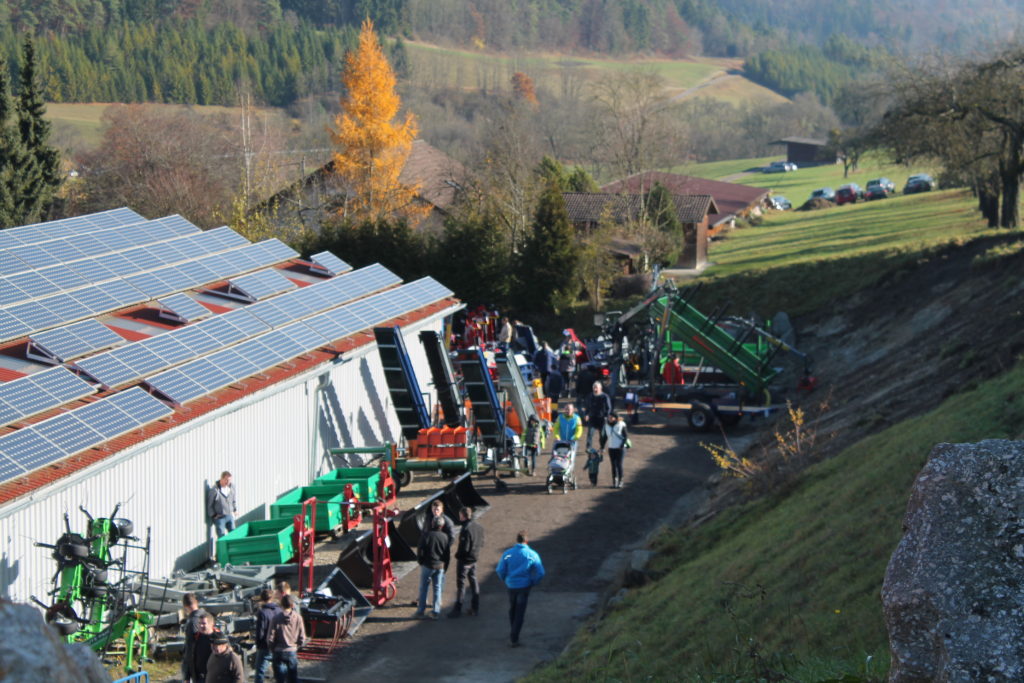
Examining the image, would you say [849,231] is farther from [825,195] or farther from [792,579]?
[792,579]

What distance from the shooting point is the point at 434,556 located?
15.0 meters

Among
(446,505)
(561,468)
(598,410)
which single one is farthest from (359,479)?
(598,410)

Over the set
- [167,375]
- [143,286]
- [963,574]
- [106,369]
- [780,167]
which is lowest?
[780,167]

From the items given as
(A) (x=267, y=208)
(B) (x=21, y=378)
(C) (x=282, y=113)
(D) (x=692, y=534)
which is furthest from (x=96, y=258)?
(C) (x=282, y=113)

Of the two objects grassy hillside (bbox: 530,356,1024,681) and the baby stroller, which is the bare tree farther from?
grassy hillside (bbox: 530,356,1024,681)

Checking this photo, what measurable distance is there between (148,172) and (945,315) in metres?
37.7

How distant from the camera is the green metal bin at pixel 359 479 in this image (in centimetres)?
1983

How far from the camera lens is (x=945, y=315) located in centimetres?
2728

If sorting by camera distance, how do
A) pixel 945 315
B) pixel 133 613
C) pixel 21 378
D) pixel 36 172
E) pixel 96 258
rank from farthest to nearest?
1. pixel 36 172
2. pixel 945 315
3. pixel 96 258
4. pixel 21 378
5. pixel 133 613

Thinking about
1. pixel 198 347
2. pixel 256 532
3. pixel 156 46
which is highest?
pixel 156 46

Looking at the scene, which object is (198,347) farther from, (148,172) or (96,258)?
(148,172)

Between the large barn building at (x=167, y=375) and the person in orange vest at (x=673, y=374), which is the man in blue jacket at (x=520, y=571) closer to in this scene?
the large barn building at (x=167, y=375)

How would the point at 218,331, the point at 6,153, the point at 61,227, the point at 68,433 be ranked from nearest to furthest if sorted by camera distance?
the point at 68,433, the point at 218,331, the point at 61,227, the point at 6,153

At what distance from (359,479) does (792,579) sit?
399 inches
